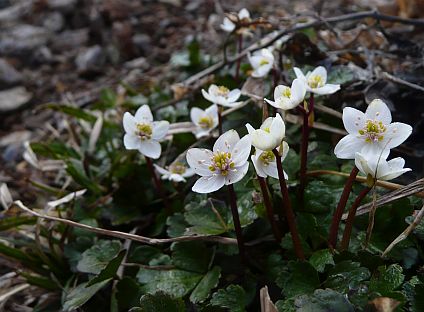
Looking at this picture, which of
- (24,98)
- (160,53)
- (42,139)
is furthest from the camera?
(160,53)

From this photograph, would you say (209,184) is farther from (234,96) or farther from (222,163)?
(234,96)

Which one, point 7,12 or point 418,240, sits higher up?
point 418,240

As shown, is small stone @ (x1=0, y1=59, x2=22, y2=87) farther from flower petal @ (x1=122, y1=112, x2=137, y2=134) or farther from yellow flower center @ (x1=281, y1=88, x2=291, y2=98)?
yellow flower center @ (x1=281, y1=88, x2=291, y2=98)

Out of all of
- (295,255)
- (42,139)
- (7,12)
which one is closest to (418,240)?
(295,255)

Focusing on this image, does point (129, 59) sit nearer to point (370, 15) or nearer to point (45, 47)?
point (45, 47)

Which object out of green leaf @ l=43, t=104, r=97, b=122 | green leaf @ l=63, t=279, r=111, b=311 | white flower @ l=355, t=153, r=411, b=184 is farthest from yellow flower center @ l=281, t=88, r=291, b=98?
green leaf @ l=43, t=104, r=97, b=122
